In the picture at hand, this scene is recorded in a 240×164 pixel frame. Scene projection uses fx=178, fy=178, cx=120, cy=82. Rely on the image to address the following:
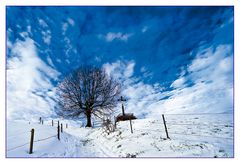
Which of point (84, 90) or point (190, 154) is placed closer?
point (190, 154)

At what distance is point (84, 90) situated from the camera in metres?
21.7

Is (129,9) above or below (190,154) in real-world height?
above

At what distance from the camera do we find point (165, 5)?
726 cm

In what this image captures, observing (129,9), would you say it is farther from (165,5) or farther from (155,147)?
(155,147)
